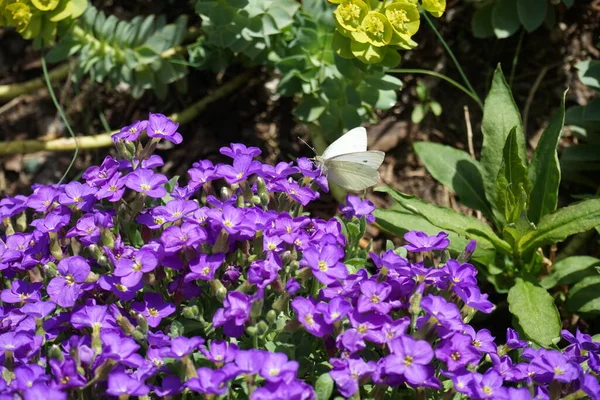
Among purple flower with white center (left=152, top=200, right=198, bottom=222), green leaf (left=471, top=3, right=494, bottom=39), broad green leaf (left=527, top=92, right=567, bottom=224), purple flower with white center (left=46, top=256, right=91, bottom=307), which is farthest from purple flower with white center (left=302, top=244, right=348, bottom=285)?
green leaf (left=471, top=3, right=494, bottom=39)

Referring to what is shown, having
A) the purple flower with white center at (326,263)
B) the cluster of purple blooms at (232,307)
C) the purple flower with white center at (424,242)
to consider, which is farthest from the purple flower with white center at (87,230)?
the purple flower with white center at (424,242)

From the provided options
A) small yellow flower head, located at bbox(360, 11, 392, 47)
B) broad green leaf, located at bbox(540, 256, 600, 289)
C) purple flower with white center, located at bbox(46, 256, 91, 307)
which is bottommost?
broad green leaf, located at bbox(540, 256, 600, 289)

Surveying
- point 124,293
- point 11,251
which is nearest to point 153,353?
point 124,293

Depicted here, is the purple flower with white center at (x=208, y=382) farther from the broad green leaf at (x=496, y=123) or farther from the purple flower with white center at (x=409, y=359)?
the broad green leaf at (x=496, y=123)

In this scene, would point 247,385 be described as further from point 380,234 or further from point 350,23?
point 380,234

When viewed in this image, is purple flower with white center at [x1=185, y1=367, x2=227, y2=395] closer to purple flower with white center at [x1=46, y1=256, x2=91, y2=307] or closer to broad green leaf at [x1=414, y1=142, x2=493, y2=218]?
purple flower with white center at [x1=46, y1=256, x2=91, y2=307]
